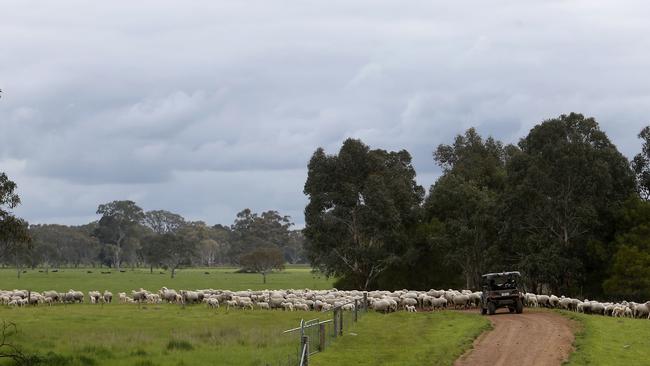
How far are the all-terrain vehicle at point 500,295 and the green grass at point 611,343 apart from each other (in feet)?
14.2

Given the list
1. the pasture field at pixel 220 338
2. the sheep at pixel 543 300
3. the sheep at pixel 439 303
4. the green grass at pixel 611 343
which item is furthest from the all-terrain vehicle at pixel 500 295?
the sheep at pixel 439 303

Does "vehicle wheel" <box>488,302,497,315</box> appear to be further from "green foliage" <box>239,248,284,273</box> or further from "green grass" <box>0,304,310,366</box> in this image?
"green foliage" <box>239,248,284,273</box>

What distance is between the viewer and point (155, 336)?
120ft

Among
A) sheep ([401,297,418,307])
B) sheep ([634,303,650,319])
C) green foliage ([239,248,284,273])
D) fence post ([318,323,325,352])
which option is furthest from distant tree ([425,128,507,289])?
green foliage ([239,248,284,273])

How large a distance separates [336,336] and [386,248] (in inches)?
1739

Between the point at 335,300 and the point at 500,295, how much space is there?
11.9 meters

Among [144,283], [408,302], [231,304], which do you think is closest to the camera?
[408,302]

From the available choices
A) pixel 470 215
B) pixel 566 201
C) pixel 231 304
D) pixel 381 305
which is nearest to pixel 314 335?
pixel 381 305

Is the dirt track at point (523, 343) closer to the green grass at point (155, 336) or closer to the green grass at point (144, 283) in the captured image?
the green grass at point (155, 336)

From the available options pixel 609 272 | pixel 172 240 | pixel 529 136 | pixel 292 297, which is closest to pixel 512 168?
pixel 529 136

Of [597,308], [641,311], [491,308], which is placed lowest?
[641,311]

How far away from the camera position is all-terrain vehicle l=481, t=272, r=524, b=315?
4672cm

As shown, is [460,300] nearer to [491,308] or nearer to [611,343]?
[491,308]

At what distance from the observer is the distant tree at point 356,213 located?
7638 cm
